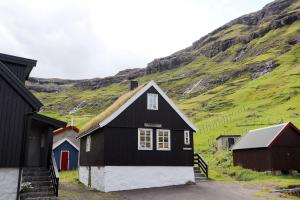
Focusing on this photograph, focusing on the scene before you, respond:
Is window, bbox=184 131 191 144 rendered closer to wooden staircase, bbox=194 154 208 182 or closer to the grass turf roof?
wooden staircase, bbox=194 154 208 182

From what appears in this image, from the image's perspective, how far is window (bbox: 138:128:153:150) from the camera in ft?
88.4

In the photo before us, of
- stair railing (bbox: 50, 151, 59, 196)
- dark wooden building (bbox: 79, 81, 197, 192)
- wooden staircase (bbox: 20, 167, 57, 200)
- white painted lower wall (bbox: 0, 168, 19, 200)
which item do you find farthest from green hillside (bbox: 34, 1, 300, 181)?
white painted lower wall (bbox: 0, 168, 19, 200)

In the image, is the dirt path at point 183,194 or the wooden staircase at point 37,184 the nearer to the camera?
the wooden staircase at point 37,184

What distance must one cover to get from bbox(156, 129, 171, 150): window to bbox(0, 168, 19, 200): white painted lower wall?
12.5 m

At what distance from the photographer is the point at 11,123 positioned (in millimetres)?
17422

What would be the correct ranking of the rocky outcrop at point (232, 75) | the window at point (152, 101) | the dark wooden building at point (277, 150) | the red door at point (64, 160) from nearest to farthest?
the window at point (152, 101)
the dark wooden building at point (277, 150)
the red door at point (64, 160)
the rocky outcrop at point (232, 75)

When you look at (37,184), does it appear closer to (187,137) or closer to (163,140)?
(163,140)

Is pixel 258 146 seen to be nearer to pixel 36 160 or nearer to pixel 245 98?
pixel 36 160

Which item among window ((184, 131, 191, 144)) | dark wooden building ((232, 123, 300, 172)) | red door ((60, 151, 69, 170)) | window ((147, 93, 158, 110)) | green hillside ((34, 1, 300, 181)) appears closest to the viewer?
window ((147, 93, 158, 110))

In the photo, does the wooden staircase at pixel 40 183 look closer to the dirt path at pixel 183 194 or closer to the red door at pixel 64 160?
the dirt path at pixel 183 194

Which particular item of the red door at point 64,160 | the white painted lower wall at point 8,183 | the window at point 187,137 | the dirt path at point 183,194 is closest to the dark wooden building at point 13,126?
the white painted lower wall at point 8,183

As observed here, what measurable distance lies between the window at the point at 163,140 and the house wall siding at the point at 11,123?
39.3ft

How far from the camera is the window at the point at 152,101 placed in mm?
27828

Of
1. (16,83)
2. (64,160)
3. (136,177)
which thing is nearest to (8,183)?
(16,83)
